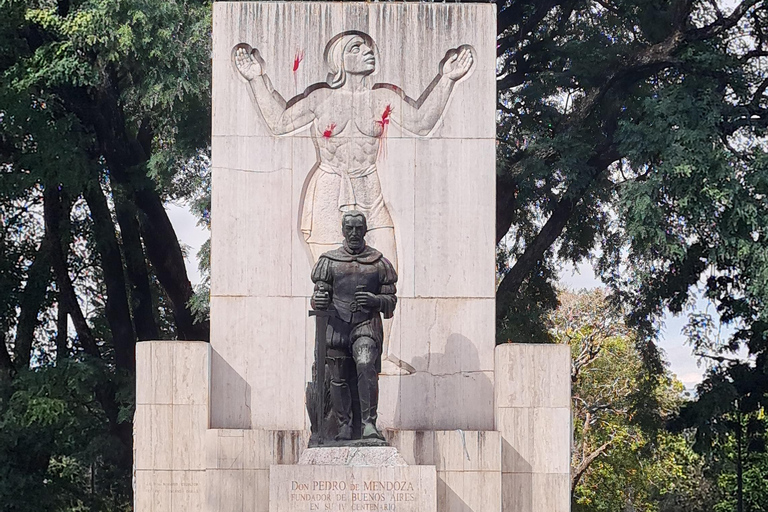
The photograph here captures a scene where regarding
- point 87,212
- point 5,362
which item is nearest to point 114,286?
point 87,212

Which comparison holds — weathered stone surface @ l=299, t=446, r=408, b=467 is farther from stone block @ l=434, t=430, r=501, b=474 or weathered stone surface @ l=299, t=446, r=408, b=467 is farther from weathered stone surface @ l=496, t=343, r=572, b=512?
weathered stone surface @ l=496, t=343, r=572, b=512

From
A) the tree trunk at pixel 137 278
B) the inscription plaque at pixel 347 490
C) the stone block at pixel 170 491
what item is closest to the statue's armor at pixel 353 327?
the inscription plaque at pixel 347 490

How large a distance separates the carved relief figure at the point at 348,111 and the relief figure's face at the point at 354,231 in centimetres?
261

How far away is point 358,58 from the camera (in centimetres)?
1794

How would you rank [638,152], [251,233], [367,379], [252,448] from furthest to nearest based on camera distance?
[638,152] < [251,233] < [252,448] < [367,379]

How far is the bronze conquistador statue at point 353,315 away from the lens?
15016 millimetres

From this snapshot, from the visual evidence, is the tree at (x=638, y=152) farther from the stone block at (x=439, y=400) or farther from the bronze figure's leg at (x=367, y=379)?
the bronze figure's leg at (x=367, y=379)

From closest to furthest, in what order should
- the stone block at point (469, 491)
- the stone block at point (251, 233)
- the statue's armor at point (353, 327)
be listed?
the statue's armor at point (353, 327) < the stone block at point (469, 491) < the stone block at point (251, 233)

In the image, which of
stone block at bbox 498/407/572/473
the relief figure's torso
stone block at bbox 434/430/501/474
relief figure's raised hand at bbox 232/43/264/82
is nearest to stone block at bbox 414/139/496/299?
the relief figure's torso

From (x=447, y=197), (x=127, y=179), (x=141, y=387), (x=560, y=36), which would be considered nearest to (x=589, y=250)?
(x=560, y=36)

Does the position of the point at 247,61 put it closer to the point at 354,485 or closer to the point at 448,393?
the point at 448,393

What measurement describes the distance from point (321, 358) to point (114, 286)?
1177 centimetres

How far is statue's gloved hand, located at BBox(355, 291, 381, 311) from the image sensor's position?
14.9 metres

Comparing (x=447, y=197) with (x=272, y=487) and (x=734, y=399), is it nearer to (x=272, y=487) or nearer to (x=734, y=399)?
(x=272, y=487)
